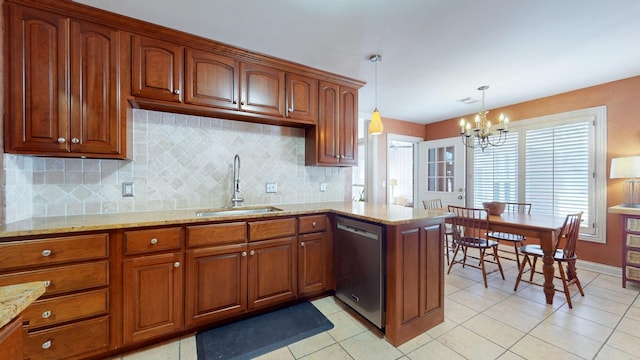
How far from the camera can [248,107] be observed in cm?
240

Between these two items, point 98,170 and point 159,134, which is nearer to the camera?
point 98,170

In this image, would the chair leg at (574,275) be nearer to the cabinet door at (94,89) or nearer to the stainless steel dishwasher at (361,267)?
the stainless steel dishwasher at (361,267)

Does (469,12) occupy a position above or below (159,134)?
above

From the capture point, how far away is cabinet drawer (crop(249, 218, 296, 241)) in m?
2.12

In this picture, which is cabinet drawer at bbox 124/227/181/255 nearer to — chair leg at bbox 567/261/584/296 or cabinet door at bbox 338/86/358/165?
cabinet door at bbox 338/86/358/165

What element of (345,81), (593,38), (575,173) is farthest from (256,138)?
(575,173)

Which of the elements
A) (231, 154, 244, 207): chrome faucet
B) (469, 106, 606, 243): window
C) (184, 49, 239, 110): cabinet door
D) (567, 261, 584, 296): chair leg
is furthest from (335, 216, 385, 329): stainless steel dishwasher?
(469, 106, 606, 243): window

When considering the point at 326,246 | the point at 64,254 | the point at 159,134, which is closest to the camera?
the point at 64,254

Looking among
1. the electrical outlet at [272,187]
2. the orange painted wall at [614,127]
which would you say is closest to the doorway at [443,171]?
the orange painted wall at [614,127]

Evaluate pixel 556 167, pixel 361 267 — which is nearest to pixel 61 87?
pixel 361 267

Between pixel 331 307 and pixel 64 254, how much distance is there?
2.02m

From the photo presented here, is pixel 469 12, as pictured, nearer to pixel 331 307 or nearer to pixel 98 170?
pixel 331 307

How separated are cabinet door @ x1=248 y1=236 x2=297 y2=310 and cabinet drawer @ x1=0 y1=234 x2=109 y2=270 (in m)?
1.00

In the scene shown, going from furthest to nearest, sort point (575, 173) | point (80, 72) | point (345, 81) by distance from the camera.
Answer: point (575, 173), point (345, 81), point (80, 72)
